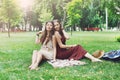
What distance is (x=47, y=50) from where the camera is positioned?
11648 mm

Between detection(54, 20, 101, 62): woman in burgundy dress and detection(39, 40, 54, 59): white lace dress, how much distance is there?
0.26 meters

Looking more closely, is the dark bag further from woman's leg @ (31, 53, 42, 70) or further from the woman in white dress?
woman's leg @ (31, 53, 42, 70)

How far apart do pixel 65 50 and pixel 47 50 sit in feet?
2.18

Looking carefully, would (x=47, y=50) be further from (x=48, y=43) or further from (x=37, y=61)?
(x=37, y=61)

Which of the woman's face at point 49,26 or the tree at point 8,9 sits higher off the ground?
the woman's face at point 49,26

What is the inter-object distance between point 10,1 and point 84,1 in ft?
55.9

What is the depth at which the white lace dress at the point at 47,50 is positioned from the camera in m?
11.6

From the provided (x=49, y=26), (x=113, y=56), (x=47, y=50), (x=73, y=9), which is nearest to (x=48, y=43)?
(x=47, y=50)

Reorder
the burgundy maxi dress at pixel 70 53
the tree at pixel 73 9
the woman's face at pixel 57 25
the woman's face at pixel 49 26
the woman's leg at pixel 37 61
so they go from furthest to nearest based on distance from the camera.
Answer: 1. the tree at pixel 73 9
2. the burgundy maxi dress at pixel 70 53
3. the woman's face at pixel 57 25
4. the woman's face at pixel 49 26
5. the woman's leg at pixel 37 61

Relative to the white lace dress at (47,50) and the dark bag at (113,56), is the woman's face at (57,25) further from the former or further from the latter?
the dark bag at (113,56)

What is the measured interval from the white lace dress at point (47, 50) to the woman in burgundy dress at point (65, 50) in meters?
0.26

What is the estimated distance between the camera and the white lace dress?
1156 cm

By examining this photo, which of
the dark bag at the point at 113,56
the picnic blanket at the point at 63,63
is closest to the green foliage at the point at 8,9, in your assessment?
the dark bag at the point at 113,56

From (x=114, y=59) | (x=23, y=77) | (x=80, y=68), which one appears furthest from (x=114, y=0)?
(x=23, y=77)
